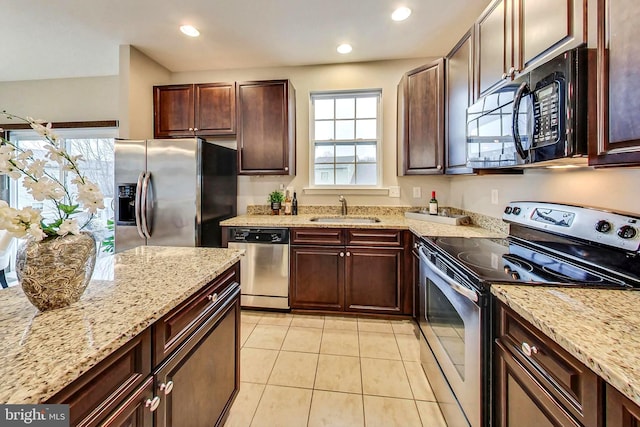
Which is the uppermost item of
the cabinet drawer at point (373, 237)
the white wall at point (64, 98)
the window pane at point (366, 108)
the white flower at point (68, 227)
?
the white wall at point (64, 98)

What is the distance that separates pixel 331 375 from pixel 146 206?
207 cm

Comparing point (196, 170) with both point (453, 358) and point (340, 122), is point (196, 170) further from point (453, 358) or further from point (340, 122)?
point (453, 358)

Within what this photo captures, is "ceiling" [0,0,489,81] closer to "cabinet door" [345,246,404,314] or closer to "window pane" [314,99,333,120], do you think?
"window pane" [314,99,333,120]

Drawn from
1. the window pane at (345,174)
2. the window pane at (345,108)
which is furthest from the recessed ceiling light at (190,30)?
the window pane at (345,174)

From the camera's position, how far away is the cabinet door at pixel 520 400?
2.54ft

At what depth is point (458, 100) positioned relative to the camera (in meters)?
2.20

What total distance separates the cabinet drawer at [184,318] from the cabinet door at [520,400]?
114cm

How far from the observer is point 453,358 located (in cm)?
137

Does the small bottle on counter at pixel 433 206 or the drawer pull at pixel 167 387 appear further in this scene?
the small bottle on counter at pixel 433 206

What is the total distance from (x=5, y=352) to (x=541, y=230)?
2160 millimetres

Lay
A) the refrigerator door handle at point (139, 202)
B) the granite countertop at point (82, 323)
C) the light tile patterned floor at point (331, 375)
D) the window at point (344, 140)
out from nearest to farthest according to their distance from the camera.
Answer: the granite countertop at point (82, 323), the light tile patterned floor at point (331, 375), the refrigerator door handle at point (139, 202), the window at point (344, 140)

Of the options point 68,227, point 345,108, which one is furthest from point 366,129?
point 68,227

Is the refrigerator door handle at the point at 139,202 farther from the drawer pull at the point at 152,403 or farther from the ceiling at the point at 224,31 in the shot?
the drawer pull at the point at 152,403

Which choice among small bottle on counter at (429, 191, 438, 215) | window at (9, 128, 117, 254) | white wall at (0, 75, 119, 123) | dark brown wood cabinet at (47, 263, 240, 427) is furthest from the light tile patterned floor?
white wall at (0, 75, 119, 123)
